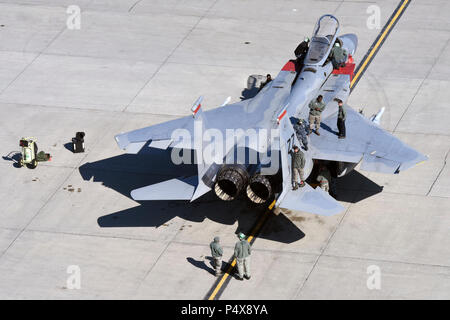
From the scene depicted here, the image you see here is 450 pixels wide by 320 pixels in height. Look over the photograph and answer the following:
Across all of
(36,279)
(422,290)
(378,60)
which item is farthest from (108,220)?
(378,60)

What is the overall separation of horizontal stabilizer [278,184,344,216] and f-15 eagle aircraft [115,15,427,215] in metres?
0.03

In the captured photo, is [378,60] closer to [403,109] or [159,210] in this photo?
[403,109]

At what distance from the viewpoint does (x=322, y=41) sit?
30.6 m

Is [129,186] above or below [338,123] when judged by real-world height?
below

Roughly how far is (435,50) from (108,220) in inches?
656

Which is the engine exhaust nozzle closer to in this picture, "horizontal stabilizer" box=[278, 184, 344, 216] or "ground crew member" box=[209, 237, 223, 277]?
"horizontal stabilizer" box=[278, 184, 344, 216]

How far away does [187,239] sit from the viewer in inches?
1017

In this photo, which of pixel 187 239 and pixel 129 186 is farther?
pixel 129 186

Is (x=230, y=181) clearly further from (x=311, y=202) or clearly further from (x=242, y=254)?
(x=311, y=202)

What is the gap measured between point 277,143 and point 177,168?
17.3 feet

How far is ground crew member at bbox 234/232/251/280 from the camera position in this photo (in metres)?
23.4

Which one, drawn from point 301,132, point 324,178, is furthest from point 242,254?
point 301,132

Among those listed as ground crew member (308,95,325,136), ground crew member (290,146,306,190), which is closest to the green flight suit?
ground crew member (290,146,306,190)
